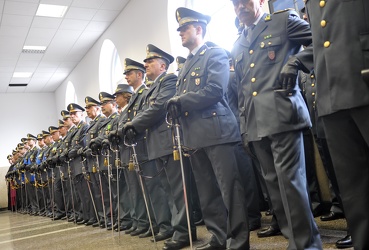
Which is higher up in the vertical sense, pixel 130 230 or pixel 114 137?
pixel 114 137

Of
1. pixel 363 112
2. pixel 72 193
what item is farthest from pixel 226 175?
pixel 72 193

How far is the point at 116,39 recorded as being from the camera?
8.52m

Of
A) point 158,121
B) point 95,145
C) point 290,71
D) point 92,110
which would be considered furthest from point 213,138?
point 92,110

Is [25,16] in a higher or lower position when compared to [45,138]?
higher

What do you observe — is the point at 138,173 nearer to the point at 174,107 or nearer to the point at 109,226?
the point at 174,107

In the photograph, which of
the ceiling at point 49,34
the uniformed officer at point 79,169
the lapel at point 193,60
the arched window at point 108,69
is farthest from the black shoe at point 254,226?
the arched window at point 108,69

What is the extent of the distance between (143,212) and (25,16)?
561cm

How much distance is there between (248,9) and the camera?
82.4 inches

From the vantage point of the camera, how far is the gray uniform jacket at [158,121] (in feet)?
10.0

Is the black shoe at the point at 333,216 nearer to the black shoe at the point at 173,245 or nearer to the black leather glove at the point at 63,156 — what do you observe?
the black shoe at the point at 173,245

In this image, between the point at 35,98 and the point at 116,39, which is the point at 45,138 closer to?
the point at 116,39

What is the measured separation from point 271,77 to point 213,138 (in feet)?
1.87

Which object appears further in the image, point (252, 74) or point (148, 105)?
point (148, 105)

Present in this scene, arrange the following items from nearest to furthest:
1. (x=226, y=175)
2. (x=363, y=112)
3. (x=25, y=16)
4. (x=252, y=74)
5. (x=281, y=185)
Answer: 1. (x=363, y=112)
2. (x=281, y=185)
3. (x=252, y=74)
4. (x=226, y=175)
5. (x=25, y=16)
